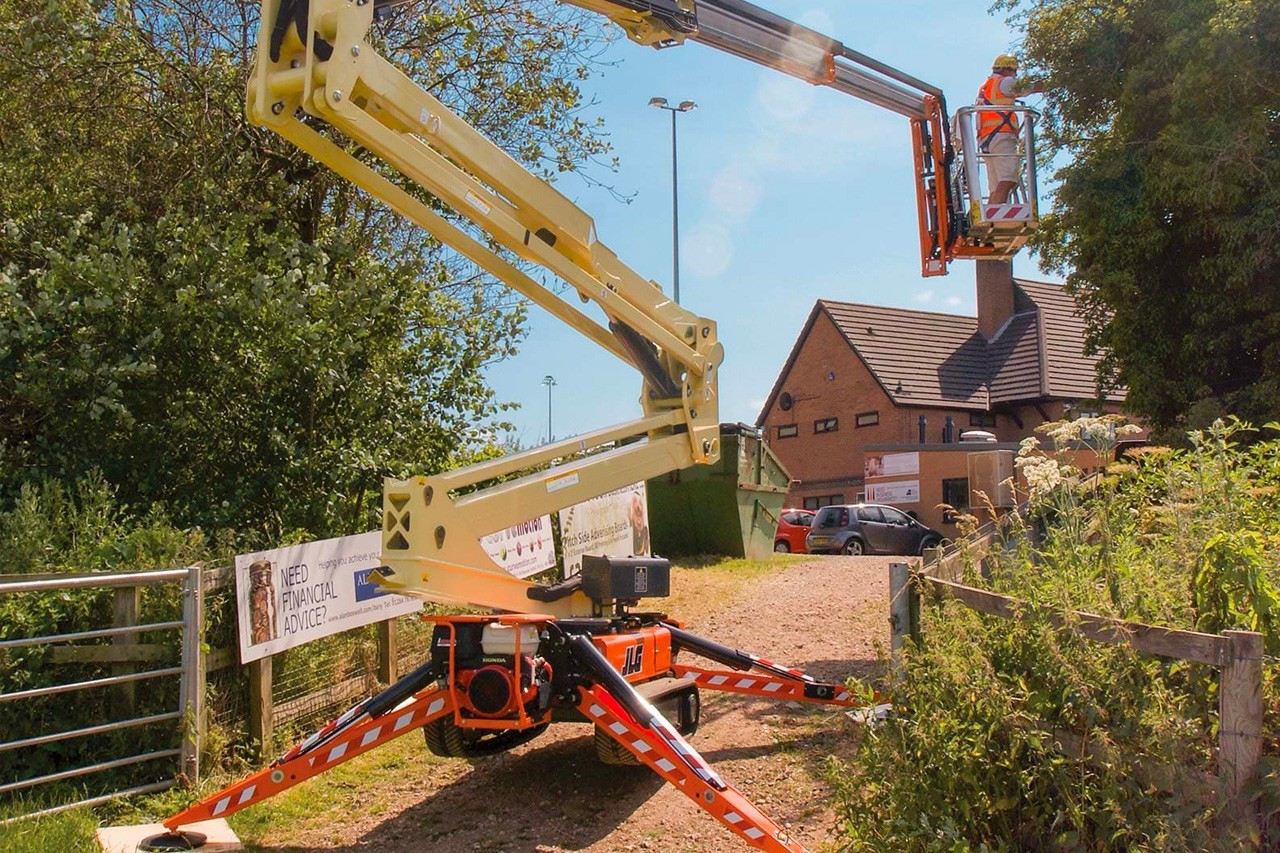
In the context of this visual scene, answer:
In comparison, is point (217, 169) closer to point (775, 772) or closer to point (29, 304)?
point (29, 304)

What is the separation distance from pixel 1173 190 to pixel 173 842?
15.6 metres

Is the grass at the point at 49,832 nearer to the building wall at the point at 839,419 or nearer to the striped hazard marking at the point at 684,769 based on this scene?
the striped hazard marking at the point at 684,769

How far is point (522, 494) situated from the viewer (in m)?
6.94

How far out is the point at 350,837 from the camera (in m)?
6.64

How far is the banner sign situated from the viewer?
112ft

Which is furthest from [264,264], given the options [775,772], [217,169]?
[775,772]

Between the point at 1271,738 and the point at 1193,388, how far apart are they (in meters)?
14.5

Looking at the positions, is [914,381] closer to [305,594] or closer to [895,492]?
[895,492]

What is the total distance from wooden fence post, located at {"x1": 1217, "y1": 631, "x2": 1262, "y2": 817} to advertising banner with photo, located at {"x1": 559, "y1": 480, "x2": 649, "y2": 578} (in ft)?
29.5

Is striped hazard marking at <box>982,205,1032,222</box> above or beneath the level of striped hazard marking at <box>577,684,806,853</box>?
above

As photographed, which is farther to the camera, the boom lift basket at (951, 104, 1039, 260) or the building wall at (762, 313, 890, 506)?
the building wall at (762, 313, 890, 506)

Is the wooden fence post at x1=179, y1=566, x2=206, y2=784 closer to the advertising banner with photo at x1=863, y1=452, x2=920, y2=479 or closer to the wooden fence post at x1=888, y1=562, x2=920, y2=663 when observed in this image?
the wooden fence post at x1=888, y1=562, x2=920, y2=663

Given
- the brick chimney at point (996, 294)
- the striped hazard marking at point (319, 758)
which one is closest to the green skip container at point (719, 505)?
the striped hazard marking at point (319, 758)

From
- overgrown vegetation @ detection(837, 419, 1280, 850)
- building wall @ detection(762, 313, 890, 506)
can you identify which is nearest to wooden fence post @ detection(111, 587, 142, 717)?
overgrown vegetation @ detection(837, 419, 1280, 850)
